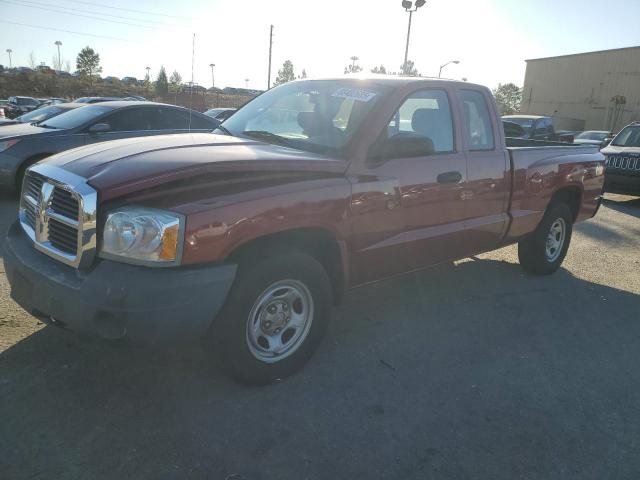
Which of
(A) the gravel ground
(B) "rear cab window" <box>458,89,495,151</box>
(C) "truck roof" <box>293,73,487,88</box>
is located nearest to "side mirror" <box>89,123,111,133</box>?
(A) the gravel ground

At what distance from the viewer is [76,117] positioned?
8.15m

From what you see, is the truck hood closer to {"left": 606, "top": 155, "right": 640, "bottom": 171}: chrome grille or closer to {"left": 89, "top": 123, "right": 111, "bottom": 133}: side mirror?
{"left": 89, "top": 123, "right": 111, "bottom": 133}: side mirror

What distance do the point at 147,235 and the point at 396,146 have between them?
174cm

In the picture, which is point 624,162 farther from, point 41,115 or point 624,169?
point 41,115

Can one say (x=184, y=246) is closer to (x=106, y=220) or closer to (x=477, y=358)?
(x=106, y=220)

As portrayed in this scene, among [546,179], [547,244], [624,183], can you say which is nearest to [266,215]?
[546,179]

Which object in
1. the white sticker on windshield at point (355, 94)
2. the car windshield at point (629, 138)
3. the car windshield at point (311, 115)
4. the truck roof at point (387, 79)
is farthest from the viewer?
the car windshield at point (629, 138)

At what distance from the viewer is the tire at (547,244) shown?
5.36 metres

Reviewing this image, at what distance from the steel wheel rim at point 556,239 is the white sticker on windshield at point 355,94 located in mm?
3076

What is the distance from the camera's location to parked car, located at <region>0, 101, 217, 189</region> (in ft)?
24.6

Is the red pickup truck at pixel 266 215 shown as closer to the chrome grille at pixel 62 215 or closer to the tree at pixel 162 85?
the chrome grille at pixel 62 215

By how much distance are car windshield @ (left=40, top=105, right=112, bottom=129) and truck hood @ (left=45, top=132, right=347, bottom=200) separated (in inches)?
211

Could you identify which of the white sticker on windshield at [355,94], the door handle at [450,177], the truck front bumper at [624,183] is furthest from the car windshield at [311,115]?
the truck front bumper at [624,183]

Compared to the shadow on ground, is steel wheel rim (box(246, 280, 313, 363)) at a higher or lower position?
higher
